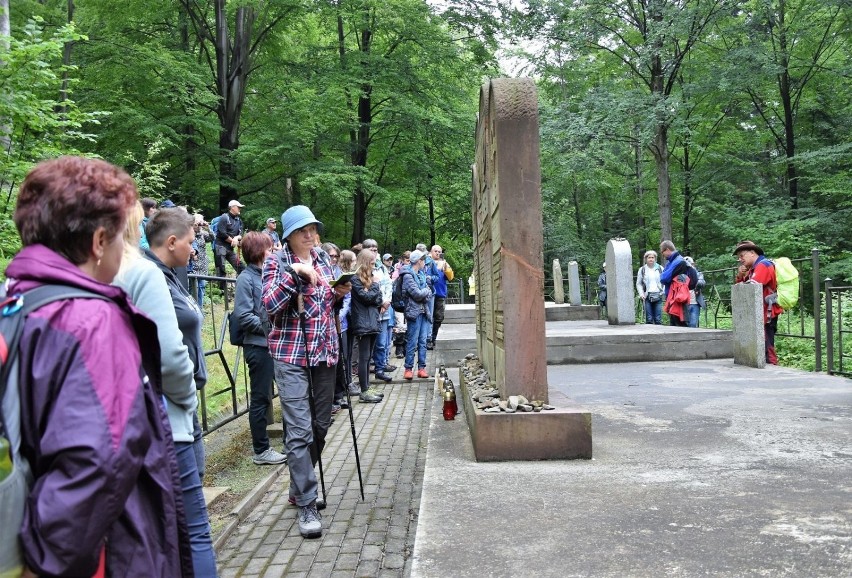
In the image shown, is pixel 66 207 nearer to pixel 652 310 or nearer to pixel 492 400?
pixel 492 400

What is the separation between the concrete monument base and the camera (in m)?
4.40

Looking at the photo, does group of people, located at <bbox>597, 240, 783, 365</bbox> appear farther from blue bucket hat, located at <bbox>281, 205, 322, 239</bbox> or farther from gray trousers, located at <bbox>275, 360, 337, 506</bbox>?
gray trousers, located at <bbox>275, 360, 337, 506</bbox>

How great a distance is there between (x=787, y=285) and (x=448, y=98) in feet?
48.9

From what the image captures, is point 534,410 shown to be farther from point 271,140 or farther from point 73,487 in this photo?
point 271,140

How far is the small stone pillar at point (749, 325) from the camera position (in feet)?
27.3

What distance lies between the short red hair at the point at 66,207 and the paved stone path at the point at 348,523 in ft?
8.51

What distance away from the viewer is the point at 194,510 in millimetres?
2732

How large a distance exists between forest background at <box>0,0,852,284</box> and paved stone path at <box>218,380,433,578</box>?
12.0m

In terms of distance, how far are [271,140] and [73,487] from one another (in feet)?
60.5

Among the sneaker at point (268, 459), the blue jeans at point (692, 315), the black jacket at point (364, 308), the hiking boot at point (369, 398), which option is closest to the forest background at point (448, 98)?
the blue jeans at point (692, 315)

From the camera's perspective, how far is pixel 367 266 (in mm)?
8703

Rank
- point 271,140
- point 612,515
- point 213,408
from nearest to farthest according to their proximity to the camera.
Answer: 1. point 612,515
2. point 213,408
3. point 271,140

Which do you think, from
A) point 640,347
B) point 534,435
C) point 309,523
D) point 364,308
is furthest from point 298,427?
point 640,347

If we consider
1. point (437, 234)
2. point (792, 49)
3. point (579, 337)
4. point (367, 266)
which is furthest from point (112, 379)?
point (437, 234)
